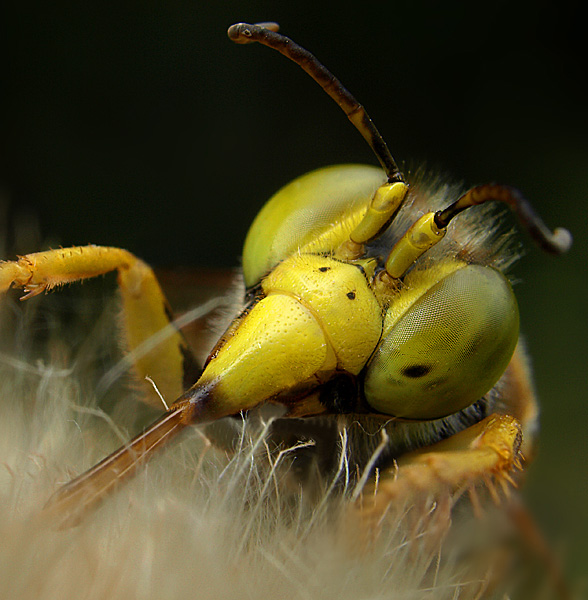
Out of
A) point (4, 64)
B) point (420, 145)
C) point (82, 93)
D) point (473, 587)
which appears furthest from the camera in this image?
point (420, 145)

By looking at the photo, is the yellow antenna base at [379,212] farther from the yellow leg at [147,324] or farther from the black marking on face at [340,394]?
the yellow leg at [147,324]

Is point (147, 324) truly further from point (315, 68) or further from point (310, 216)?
point (315, 68)

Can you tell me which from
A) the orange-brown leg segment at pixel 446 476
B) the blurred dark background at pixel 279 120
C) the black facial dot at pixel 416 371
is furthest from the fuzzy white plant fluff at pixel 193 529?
the blurred dark background at pixel 279 120

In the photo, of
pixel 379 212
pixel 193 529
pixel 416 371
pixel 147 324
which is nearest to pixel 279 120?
pixel 147 324

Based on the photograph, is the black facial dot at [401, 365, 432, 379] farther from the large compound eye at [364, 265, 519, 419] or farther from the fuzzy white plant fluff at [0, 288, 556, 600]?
the fuzzy white plant fluff at [0, 288, 556, 600]

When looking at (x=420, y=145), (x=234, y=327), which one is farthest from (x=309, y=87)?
(x=234, y=327)

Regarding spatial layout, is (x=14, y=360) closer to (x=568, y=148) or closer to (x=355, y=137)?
(x=355, y=137)
